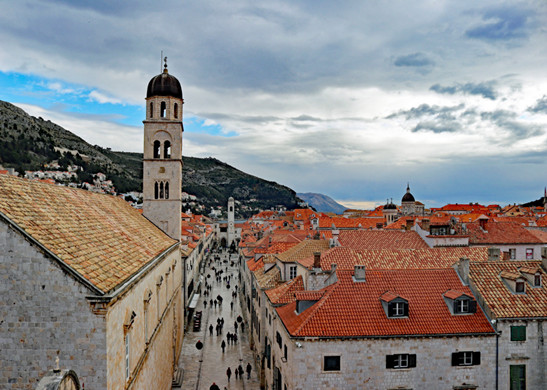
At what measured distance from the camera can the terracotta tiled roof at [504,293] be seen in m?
21.0

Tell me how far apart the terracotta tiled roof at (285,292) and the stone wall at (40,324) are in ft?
53.1

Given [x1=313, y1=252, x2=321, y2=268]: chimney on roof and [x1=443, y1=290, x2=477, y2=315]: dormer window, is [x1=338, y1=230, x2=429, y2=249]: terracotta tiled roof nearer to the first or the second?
[x1=313, y1=252, x2=321, y2=268]: chimney on roof

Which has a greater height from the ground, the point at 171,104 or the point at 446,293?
the point at 171,104

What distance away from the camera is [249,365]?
103ft

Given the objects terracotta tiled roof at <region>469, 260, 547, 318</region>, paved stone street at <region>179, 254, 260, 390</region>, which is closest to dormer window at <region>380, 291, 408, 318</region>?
terracotta tiled roof at <region>469, 260, 547, 318</region>

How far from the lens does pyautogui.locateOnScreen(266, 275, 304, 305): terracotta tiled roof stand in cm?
2702

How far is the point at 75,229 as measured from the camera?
14.9 metres

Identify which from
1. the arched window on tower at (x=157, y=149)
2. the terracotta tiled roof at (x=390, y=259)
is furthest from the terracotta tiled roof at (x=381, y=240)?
the arched window on tower at (x=157, y=149)

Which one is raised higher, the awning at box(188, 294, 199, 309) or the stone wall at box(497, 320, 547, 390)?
the stone wall at box(497, 320, 547, 390)

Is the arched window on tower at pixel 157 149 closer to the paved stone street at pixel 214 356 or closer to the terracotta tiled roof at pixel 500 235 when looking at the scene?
the paved stone street at pixel 214 356

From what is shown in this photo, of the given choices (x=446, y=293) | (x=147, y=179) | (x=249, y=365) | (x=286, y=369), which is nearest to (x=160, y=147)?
(x=147, y=179)

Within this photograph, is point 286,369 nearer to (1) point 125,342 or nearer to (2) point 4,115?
(1) point 125,342

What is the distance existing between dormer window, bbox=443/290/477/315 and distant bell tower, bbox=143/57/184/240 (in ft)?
77.9

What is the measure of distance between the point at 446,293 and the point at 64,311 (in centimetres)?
1819
